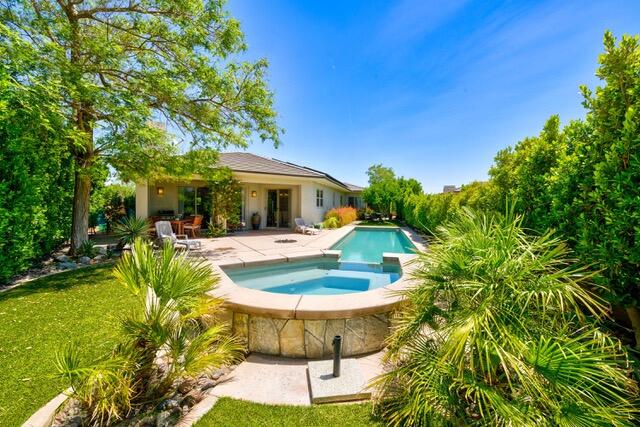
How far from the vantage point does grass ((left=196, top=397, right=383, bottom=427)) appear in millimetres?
2916

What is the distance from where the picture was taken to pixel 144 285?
323 centimetres

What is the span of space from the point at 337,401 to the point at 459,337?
2035 millimetres

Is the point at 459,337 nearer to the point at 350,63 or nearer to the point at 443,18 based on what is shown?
the point at 443,18

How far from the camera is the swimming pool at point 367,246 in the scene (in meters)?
11.6

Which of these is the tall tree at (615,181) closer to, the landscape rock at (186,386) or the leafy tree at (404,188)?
the landscape rock at (186,386)

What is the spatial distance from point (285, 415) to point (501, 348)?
2523 millimetres

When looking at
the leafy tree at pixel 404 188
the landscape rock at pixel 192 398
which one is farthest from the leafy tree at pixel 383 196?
the landscape rock at pixel 192 398

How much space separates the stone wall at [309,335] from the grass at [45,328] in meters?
2.12

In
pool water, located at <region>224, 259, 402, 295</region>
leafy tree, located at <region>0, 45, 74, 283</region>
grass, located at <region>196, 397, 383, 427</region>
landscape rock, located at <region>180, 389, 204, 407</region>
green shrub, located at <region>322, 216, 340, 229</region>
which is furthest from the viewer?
green shrub, located at <region>322, 216, 340, 229</region>

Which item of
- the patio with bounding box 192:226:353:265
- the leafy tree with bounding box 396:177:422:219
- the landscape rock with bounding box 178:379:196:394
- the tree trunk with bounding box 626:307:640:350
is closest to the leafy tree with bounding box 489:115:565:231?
the tree trunk with bounding box 626:307:640:350

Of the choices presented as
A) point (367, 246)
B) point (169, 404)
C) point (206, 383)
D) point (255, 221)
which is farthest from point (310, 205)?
point (169, 404)

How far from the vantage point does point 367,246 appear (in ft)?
48.4

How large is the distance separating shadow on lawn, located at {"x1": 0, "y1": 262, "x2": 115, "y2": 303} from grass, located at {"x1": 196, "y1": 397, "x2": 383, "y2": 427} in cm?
686

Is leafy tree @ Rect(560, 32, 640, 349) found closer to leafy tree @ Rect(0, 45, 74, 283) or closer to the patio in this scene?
the patio
